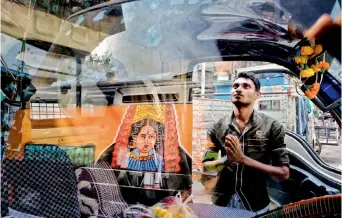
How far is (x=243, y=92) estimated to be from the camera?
1822 mm

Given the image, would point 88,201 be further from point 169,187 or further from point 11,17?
point 11,17

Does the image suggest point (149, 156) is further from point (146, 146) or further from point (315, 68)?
point (315, 68)

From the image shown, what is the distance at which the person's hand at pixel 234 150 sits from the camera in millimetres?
1811

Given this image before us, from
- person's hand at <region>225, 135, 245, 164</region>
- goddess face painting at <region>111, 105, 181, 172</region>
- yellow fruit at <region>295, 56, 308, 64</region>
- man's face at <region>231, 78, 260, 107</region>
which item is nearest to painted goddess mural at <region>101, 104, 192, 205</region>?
goddess face painting at <region>111, 105, 181, 172</region>

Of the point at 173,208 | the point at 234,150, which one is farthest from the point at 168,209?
the point at 234,150

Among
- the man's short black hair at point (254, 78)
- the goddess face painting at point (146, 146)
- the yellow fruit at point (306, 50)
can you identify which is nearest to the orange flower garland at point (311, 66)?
the yellow fruit at point (306, 50)

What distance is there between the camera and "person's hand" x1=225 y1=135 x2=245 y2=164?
1.81 m

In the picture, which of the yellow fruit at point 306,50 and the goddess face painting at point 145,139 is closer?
the yellow fruit at point 306,50

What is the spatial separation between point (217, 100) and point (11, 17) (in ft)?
5.69

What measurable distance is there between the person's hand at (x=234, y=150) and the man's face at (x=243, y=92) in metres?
0.20

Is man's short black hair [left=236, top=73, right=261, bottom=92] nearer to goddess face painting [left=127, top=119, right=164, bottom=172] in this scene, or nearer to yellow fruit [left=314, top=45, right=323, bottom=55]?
yellow fruit [left=314, top=45, right=323, bottom=55]

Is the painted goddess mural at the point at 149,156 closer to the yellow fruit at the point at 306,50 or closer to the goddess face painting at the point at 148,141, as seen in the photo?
the goddess face painting at the point at 148,141

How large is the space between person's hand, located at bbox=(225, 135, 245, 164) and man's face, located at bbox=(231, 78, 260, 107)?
195 millimetres

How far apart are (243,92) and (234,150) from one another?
12.8 inches
